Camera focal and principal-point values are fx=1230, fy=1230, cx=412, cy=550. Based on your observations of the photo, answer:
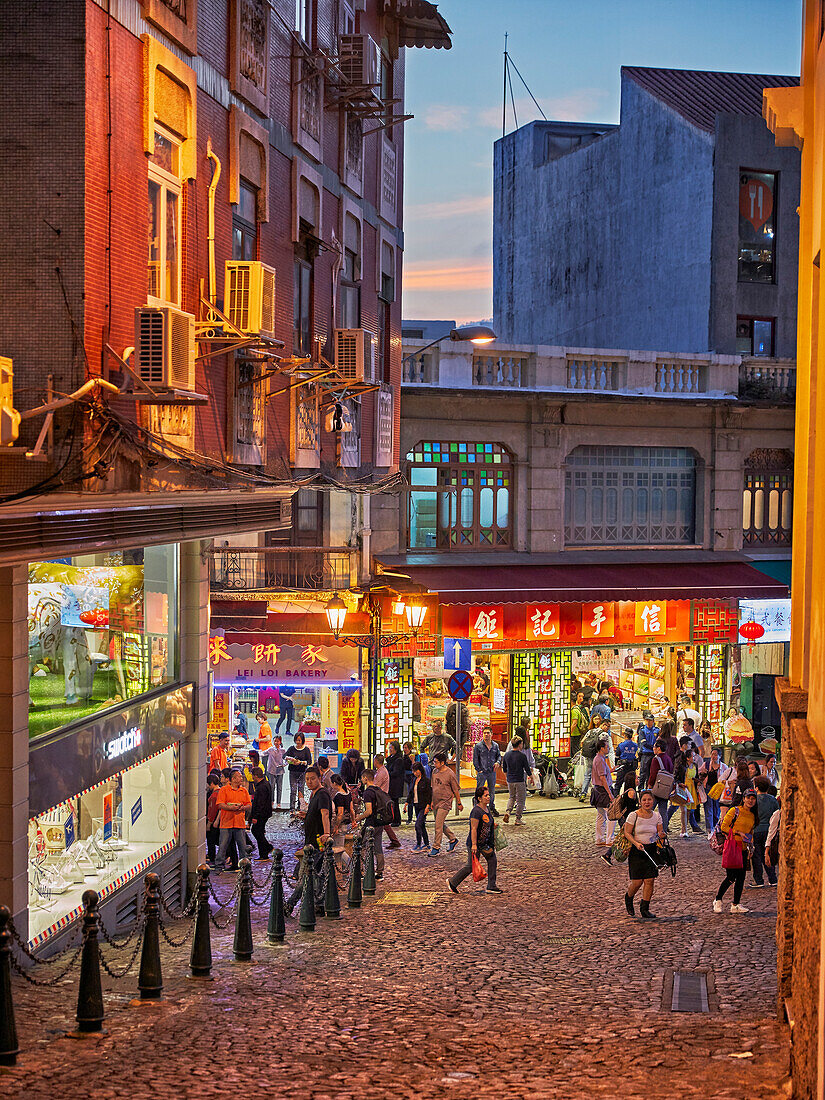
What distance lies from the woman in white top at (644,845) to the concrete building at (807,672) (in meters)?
3.26

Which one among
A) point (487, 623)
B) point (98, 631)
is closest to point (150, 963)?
point (98, 631)

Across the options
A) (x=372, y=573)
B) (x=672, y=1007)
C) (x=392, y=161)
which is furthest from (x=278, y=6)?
(x=672, y=1007)

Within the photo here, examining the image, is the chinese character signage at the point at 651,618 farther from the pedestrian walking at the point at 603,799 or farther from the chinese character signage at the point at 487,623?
the pedestrian walking at the point at 603,799

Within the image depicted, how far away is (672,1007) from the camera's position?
36.2 ft

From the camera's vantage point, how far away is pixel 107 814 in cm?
1337

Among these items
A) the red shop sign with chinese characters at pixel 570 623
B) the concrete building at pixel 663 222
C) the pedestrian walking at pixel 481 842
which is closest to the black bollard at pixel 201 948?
the pedestrian walking at pixel 481 842

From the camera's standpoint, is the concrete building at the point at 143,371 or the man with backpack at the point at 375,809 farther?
the man with backpack at the point at 375,809

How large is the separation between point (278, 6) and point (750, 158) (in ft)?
56.9

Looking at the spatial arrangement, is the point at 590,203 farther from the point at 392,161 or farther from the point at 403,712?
the point at 403,712

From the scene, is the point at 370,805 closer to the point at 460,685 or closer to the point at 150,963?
the point at 460,685

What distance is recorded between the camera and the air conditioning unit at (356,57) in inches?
763

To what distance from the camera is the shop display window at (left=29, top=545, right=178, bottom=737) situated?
11516 millimetres

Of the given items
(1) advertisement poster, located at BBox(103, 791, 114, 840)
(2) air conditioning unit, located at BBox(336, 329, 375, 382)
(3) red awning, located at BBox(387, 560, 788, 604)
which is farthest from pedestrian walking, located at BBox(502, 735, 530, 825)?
(1) advertisement poster, located at BBox(103, 791, 114, 840)

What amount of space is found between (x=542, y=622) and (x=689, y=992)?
14.8 meters
